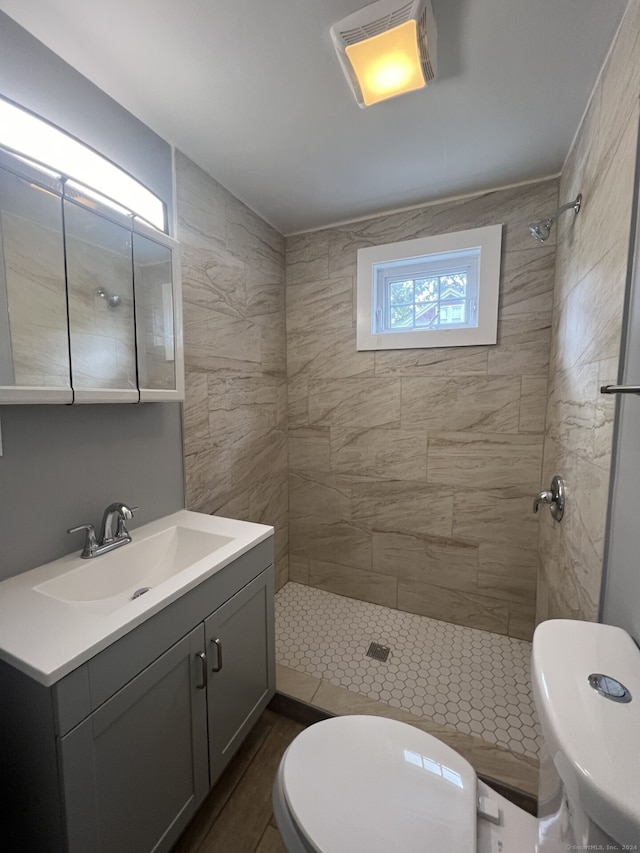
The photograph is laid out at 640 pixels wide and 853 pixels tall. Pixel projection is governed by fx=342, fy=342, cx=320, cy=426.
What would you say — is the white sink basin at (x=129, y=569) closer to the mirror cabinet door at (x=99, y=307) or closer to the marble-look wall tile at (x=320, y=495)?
the mirror cabinet door at (x=99, y=307)

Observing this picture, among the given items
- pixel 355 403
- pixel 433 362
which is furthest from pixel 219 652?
pixel 433 362

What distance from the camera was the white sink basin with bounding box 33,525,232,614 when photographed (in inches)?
40.8

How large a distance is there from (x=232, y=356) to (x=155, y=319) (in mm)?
511

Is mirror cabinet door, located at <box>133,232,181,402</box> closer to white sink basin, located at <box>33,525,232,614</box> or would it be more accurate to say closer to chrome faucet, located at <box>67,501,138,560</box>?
chrome faucet, located at <box>67,501,138,560</box>

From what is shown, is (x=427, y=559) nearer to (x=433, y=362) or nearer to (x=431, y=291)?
(x=433, y=362)

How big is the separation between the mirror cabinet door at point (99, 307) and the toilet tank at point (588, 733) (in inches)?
53.4

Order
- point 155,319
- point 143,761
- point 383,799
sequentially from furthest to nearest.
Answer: point 155,319 → point 143,761 → point 383,799

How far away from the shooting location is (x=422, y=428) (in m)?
2.01

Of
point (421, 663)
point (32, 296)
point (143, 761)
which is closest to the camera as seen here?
point (143, 761)

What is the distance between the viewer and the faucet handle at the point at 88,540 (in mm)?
1128

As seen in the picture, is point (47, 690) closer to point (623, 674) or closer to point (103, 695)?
point (103, 695)

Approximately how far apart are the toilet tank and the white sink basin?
102cm

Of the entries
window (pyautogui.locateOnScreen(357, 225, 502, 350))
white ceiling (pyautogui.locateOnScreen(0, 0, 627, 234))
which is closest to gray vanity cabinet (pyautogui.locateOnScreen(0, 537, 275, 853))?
window (pyautogui.locateOnScreen(357, 225, 502, 350))

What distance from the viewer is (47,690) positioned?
0.68 meters
